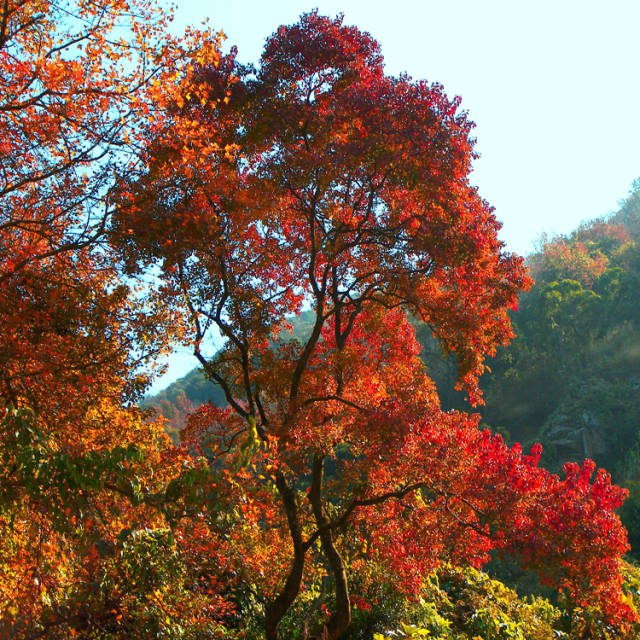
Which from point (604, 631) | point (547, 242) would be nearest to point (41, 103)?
point (604, 631)

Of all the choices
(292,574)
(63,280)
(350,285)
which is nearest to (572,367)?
(350,285)

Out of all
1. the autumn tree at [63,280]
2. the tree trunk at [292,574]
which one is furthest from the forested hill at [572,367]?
the autumn tree at [63,280]

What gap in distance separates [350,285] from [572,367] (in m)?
24.5

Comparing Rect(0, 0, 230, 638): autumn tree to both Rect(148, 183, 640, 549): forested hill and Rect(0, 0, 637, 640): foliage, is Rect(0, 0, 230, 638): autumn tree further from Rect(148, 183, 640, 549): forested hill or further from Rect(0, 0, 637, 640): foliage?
Rect(148, 183, 640, 549): forested hill

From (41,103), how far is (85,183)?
82 cm

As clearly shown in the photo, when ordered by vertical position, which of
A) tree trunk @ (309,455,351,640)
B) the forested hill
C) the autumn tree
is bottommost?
the forested hill

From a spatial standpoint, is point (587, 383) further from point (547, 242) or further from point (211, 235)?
point (211, 235)

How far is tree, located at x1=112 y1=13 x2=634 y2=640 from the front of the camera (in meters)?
5.93

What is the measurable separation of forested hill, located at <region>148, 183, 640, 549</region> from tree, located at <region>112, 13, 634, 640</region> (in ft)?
62.3

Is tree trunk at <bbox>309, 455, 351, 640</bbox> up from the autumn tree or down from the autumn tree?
down

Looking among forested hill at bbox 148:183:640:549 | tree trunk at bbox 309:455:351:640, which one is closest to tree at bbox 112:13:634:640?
tree trunk at bbox 309:455:351:640

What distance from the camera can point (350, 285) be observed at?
796 cm

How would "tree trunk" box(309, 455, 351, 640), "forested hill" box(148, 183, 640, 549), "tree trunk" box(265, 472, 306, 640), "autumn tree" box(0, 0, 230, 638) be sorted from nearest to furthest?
1. "autumn tree" box(0, 0, 230, 638)
2. "tree trunk" box(265, 472, 306, 640)
3. "tree trunk" box(309, 455, 351, 640)
4. "forested hill" box(148, 183, 640, 549)

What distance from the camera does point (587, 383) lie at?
27547 millimetres
